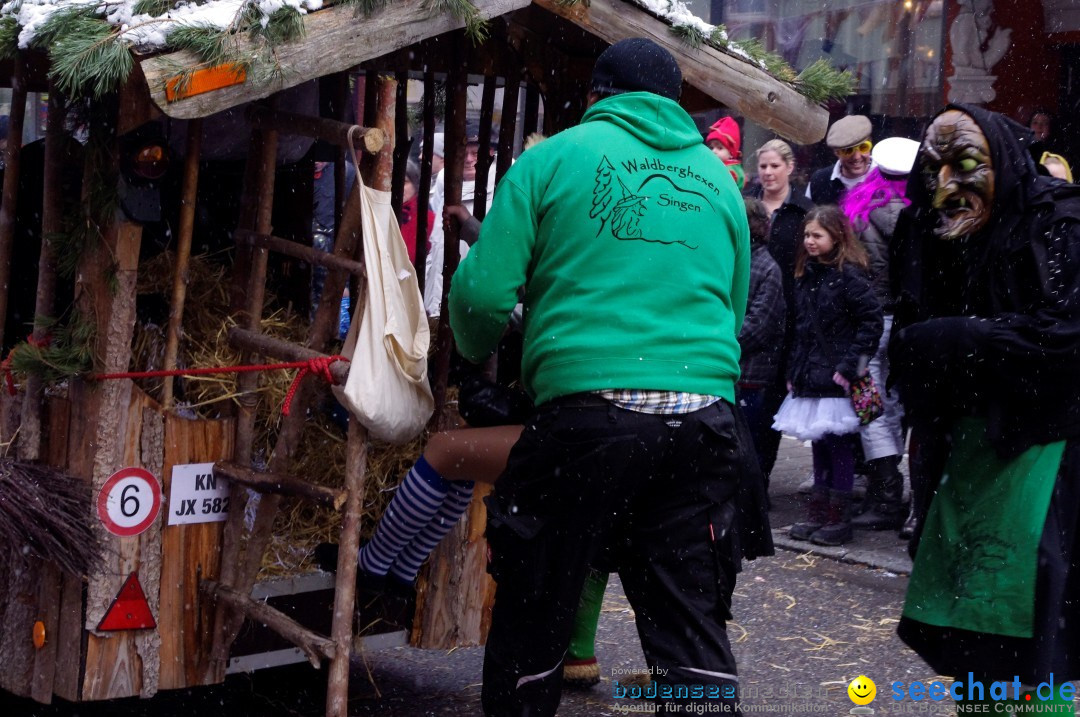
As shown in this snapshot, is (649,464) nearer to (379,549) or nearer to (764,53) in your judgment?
(379,549)

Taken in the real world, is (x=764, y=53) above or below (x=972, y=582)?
above

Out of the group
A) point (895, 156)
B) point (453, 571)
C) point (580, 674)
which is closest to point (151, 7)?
point (453, 571)

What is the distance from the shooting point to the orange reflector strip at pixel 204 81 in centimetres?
331

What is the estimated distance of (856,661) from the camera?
204 inches

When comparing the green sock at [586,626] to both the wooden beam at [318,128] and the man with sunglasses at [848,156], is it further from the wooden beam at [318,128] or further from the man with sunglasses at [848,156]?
the man with sunglasses at [848,156]

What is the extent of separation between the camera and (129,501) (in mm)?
3908

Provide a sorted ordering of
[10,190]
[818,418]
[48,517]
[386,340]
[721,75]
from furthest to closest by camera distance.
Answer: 1. [818,418]
2. [721,75]
3. [10,190]
4. [386,340]
5. [48,517]

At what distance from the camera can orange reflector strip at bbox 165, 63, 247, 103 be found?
3307 millimetres

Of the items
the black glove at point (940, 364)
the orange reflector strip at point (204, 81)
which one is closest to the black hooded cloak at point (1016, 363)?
the black glove at point (940, 364)

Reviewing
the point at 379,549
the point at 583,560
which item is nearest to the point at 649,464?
the point at 583,560

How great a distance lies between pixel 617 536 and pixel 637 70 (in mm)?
1206

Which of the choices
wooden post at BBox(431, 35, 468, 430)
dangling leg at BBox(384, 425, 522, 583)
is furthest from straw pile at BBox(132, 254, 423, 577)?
dangling leg at BBox(384, 425, 522, 583)

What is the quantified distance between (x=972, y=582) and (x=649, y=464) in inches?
33.2

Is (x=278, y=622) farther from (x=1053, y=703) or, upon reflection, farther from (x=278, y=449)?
(x=1053, y=703)
